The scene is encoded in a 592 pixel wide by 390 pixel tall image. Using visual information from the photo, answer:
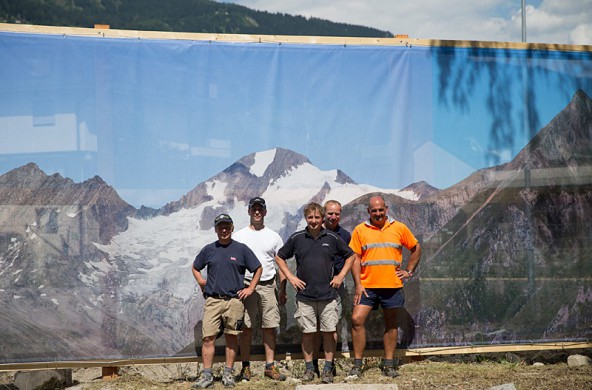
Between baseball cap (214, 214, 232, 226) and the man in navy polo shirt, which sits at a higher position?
baseball cap (214, 214, 232, 226)

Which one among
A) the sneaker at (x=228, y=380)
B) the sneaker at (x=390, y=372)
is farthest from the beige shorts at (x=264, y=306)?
the sneaker at (x=390, y=372)

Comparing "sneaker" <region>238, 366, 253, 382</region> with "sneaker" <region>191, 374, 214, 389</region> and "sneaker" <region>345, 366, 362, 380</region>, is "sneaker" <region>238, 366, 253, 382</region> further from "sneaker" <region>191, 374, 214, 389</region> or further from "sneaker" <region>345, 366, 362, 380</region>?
"sneaker" <region>345, 366, 362, 380</region>

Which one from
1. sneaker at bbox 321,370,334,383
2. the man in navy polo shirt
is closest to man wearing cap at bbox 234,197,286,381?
the man in navy polo shirt

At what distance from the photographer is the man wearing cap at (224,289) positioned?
6227 mm

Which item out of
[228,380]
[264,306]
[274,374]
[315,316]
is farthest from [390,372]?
[228,380]

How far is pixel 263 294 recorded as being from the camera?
6527 mm

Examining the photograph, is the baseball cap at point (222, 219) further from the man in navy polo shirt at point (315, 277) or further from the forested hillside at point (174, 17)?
the forested hillside at point (174, 17)

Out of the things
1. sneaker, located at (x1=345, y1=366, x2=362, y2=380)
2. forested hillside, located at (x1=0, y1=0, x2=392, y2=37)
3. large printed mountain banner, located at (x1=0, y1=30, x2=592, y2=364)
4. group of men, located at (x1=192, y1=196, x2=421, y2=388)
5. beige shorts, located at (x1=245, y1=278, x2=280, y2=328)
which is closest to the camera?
group of men, located at (x1=192, y1=196, x2=421, y2=388)

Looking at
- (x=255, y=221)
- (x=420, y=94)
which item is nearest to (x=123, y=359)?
(x=255, y=221)

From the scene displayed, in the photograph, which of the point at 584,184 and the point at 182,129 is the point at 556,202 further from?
the point at 182,129

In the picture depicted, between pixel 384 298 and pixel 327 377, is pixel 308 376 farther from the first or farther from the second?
pixel 384 298

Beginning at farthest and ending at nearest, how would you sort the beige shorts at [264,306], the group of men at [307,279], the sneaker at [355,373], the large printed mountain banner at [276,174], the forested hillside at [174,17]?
the forested hillside at [174,17] → the large printed mountain banner at [276,174] → the beige shorts at [264,306] → the sneaker at [355,373] → the group of men at [307,279]

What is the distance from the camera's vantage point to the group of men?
627 centimetres

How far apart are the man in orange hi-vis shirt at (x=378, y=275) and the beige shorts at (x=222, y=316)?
1.06m
